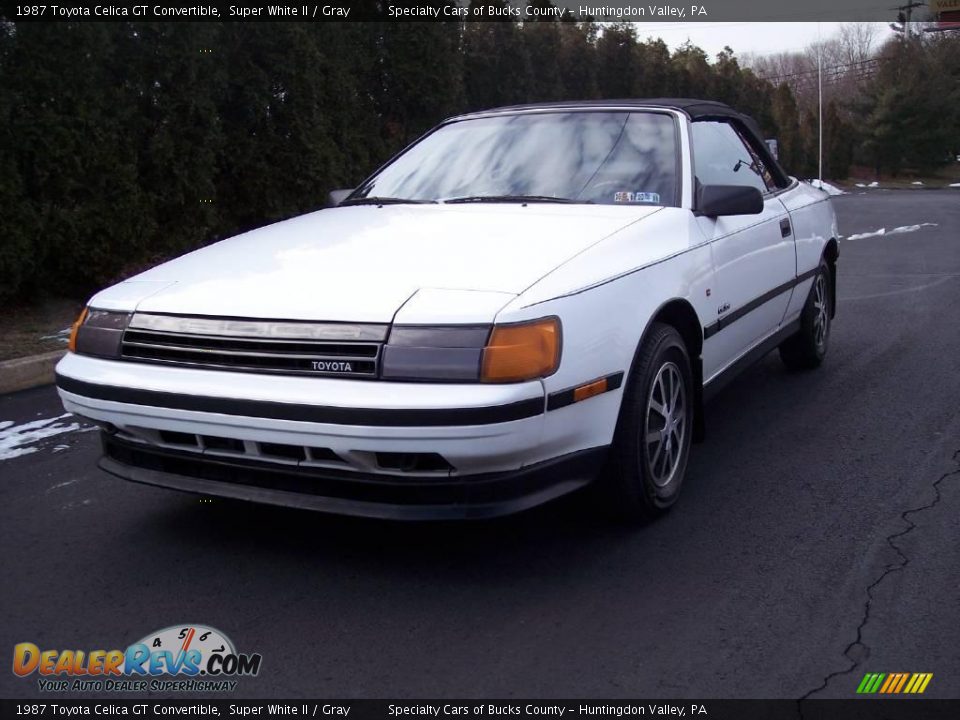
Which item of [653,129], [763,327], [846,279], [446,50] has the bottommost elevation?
[846,279]

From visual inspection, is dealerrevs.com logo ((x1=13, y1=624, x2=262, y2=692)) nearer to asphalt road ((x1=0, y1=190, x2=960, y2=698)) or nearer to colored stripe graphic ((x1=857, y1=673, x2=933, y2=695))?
asphalt road ((x1=0, y1=190, x2=960, y2=698))

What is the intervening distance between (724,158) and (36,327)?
18.2 feet

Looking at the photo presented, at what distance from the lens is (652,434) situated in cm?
369

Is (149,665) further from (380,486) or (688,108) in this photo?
(688,108)

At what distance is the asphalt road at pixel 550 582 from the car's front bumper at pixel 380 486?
32cm

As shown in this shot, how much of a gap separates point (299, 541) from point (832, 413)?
3.07 meters

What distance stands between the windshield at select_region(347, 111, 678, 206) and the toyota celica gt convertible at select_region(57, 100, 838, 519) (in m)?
0.02

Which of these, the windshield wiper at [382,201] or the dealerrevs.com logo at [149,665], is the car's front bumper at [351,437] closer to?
the dealerrevs.com logo at [149,665]

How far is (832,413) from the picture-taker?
5316mm

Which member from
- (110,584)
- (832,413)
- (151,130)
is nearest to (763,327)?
(832,413)

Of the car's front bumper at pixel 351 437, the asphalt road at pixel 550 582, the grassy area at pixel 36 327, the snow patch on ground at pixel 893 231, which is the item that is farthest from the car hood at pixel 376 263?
the snow patch on ground at pixel 893 231

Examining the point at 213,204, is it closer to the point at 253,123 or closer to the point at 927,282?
the point at 253,123
